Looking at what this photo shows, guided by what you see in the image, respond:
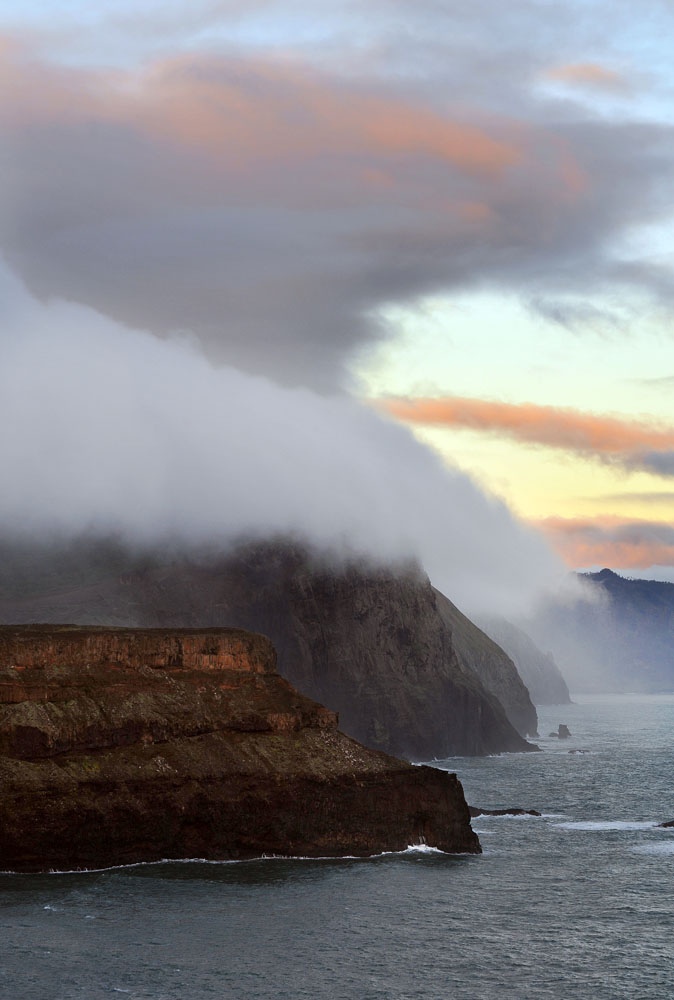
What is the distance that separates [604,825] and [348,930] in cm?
7311

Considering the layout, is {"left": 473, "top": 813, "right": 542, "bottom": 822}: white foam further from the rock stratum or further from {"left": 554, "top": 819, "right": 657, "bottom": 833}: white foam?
the rock stratum

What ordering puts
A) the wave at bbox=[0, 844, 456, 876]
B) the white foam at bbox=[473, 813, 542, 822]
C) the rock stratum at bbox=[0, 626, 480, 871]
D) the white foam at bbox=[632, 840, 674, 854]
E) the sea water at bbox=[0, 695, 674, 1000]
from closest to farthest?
the sea water at bbox=[0, 695, 674, 1000] → the wave at bbox=[0, 844, 456, 876] → the rock stratum at bbox=[0, 626, 480, 871] → the white foam at bbox=[632, 840, 674, 854] → the white foam at bbox=[473, 813, 542, 822]

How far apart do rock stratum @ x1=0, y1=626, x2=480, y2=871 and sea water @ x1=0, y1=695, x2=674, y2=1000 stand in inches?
114

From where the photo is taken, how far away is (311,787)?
123 meters

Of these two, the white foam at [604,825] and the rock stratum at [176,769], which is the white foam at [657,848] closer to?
the white foam at [604,825]

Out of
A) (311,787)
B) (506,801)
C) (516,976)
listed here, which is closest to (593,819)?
(506,801)

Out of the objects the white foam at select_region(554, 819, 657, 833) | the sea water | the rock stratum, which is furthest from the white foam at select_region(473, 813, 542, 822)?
the rock stratum

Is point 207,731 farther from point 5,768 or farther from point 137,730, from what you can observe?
point 5,768

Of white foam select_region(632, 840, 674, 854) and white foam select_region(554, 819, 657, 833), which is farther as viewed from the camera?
white foam select_region(554, 819, 657, 833)

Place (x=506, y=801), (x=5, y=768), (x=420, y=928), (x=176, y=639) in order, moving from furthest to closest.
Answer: (x=506, y=801), (x=176, y=639), (x=5, y=768), (x=420, y=928)

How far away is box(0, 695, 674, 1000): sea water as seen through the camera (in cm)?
8312

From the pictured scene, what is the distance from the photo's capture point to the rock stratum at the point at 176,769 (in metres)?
115

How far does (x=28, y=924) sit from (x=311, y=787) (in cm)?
3607

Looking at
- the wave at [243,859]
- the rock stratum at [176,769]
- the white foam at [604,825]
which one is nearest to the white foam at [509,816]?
the white foam at [604,825]
